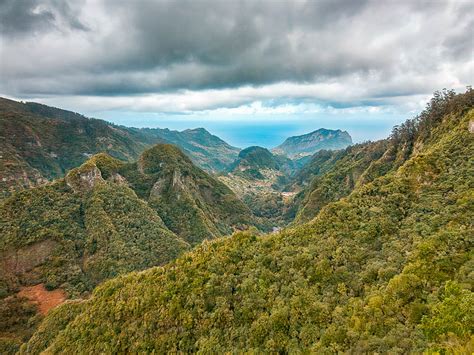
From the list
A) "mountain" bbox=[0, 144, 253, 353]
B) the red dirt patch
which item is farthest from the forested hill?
"mountain" bbox=[0, 144, 253, 353]

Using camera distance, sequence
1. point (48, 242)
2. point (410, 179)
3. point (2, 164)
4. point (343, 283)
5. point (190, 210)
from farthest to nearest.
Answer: point (2, 164)
point (190, 210)
point (48, 242)
point (410, 179)
point (343, 283)

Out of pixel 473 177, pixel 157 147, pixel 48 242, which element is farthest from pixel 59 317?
pixel 157 147

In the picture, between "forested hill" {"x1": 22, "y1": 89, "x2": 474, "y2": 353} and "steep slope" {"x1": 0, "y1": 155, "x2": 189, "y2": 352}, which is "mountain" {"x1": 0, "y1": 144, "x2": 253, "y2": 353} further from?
"forested hill" {"x1": 22, "y1": 89, "x2": 474, "y2": 353}

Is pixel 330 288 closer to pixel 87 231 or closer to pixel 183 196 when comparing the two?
pixel 87 231

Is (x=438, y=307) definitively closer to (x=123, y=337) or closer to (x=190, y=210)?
(x=123, y=337)

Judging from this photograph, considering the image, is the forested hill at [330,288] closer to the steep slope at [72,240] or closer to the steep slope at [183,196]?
the steep slope at [72,240]

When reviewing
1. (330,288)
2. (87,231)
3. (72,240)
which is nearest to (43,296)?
(72,240)
